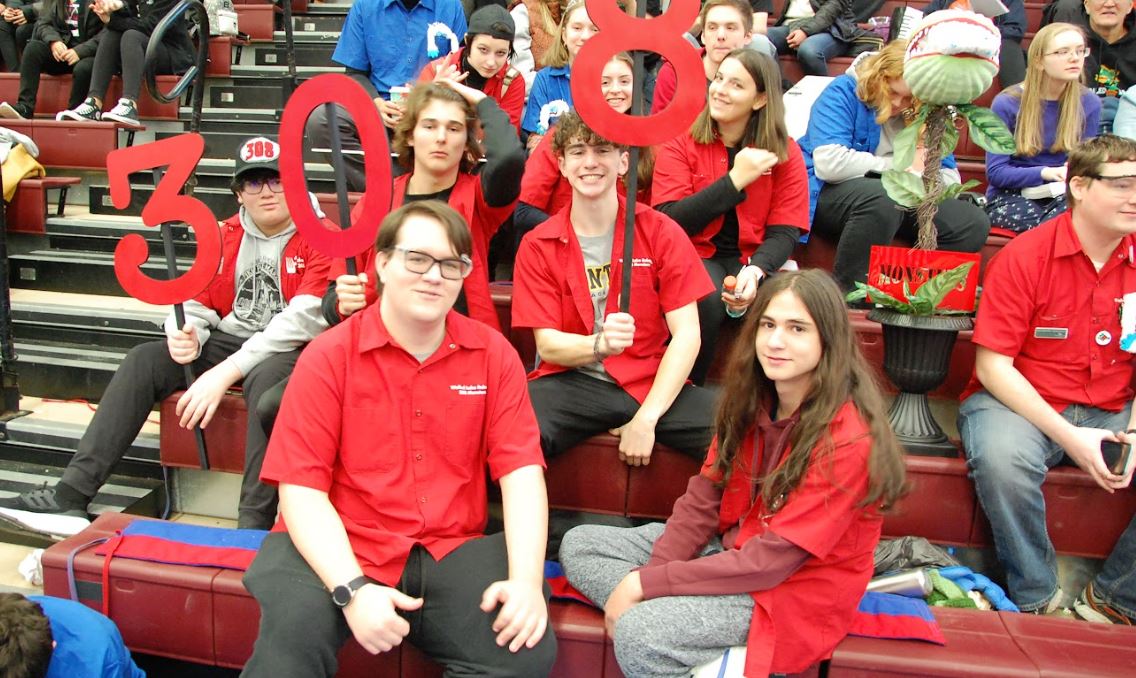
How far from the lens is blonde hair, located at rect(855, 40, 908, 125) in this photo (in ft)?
10.1

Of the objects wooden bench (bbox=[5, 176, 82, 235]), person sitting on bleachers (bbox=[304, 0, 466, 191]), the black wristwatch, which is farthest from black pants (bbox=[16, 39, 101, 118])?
the black wristwatch

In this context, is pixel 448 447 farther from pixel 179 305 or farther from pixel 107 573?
pixel 179 305

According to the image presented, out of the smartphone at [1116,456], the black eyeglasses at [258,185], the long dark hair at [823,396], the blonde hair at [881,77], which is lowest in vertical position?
the smartphone at [1116,456]

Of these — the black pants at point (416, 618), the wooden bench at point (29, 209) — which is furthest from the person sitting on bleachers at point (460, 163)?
the wooden bench at point (29, 209)

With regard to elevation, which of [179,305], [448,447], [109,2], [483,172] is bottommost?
[448,447]

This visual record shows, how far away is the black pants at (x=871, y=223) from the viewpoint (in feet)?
9.82

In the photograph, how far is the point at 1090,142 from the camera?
2.22 metres

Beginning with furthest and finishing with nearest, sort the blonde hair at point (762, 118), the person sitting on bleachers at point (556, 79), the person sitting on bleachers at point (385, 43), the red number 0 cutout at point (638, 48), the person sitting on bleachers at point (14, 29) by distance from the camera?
the person sitting on bleachers at point (14, 29)
the person sitting on bleachers at point (385, 43)
the person sitting on bleachers at point (556, 79)
the blonde hair at point (762, 118)
the red number 0 cutout at point (638, 48)

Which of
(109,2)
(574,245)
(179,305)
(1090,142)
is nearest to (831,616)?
(574,245)

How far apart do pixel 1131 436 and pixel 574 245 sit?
1.47 meters

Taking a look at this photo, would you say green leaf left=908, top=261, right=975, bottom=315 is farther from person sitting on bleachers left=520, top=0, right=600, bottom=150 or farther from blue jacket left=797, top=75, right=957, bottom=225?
person sitting on bleachers left=520, top=0, right=600, bottom=150

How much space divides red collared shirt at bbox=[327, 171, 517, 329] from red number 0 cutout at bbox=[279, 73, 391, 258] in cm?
37

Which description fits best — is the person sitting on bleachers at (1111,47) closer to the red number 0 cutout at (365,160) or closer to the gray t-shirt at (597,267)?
the gray t-shirt at (597,267)

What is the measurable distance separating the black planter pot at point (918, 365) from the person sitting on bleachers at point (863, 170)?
748 mm
